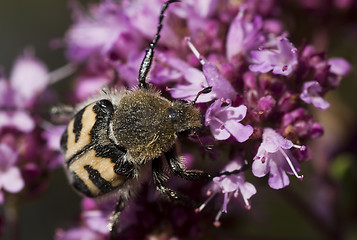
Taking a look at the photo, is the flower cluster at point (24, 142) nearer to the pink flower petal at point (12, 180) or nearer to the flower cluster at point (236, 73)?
the pink flower petal at point (12, 180)

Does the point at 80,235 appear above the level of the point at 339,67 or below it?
below

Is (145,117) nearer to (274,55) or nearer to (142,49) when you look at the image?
(274,55)

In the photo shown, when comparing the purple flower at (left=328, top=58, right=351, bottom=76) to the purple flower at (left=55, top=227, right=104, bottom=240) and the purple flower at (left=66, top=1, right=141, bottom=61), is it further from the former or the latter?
the purple flower at (left=55, top=227, right=104, bottom=240)

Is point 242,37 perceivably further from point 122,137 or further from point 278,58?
point 122,137

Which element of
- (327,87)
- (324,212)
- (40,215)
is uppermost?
(327,87)

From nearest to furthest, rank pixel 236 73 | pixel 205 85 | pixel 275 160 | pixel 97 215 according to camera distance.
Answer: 1. pixel 275 160
2. pixel 205 85
3. pixel 236 73
4. pixel 97 215

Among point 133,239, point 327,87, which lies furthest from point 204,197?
point 327,87

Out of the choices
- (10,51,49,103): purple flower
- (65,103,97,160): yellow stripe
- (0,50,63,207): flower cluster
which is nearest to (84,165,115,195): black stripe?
(65,103,97,160): yellow stripe

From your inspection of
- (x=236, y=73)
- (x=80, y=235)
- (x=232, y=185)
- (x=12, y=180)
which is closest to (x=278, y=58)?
(x=236, y=73)

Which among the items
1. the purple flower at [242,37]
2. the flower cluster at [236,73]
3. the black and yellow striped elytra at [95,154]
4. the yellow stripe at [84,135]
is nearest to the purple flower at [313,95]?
the flower cluster at [236,73]
